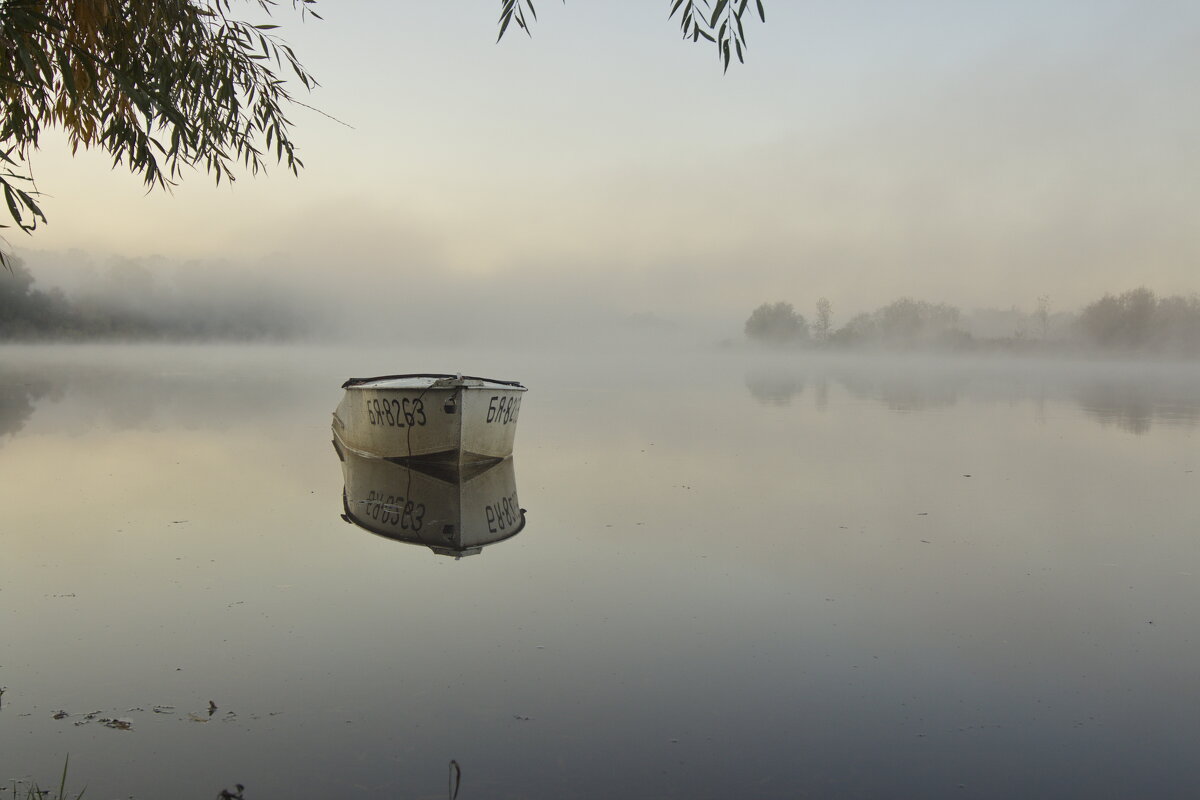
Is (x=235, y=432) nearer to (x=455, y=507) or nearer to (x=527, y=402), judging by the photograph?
(x=455, y=507)

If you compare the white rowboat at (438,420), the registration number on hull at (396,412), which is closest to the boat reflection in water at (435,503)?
the white rowboat at (438,420)

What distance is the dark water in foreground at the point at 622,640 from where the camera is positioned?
3609mm

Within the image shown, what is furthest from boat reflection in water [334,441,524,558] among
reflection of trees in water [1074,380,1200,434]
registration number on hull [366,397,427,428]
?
reflection of trees in water [1074,380,1200,434]

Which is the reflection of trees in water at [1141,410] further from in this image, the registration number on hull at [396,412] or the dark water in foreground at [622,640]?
the registration number on hull at [396,412]

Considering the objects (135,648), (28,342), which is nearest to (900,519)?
(135,648)

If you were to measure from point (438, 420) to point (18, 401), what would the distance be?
824 inches

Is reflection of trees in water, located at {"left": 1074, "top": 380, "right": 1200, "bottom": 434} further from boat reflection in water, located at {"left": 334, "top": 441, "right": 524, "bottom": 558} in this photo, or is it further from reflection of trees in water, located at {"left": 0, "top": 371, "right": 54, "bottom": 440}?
reflection of trees in water, located at {"left": 0, "top": 371, "right": 54, "bottom": 440}

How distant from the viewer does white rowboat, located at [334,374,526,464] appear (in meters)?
12.7

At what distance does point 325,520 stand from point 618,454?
6920mm

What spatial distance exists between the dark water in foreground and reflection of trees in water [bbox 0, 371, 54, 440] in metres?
8.46

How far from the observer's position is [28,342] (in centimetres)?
12250

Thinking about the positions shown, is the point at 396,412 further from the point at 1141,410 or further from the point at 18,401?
the point at 1141,410

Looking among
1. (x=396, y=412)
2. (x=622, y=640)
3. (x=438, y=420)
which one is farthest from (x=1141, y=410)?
(x=622, y=640)

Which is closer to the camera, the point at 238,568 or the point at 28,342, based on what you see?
the point at 238,568
